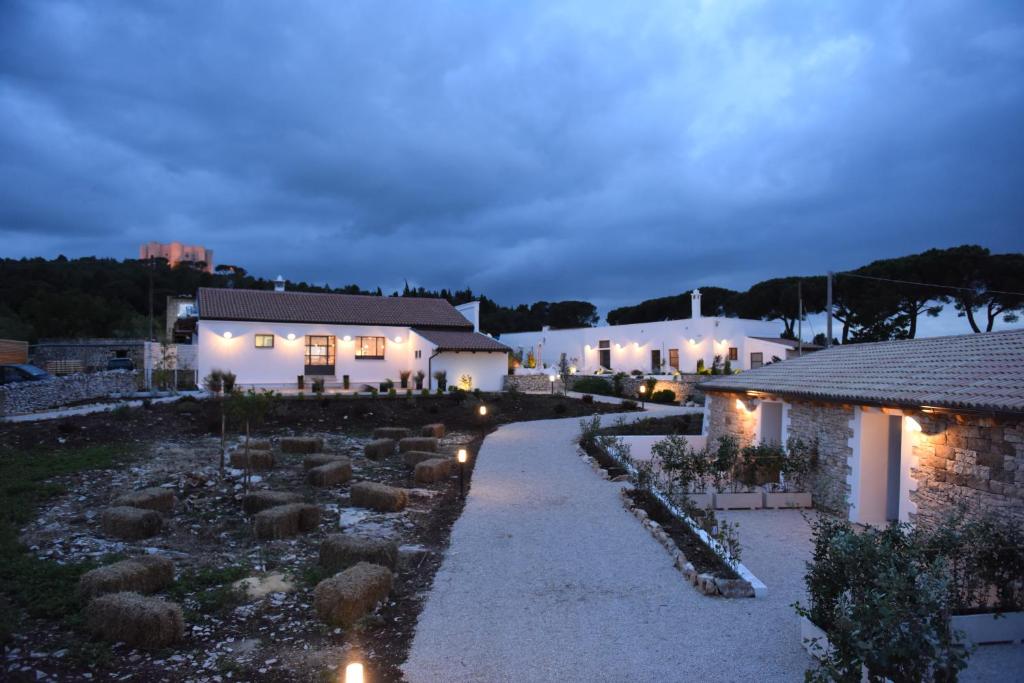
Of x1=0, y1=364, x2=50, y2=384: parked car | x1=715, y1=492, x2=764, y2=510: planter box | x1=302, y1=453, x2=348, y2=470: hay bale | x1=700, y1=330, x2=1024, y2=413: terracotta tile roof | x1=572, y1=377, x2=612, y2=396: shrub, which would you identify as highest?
x1=700, y1=330, x2=1024, y2=413: terracotta tile roof

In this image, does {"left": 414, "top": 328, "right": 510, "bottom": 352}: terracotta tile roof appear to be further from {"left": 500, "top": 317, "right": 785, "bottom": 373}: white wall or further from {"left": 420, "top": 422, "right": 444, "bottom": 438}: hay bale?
{"left": 500, "top": 317, "right": 785, "bottom": 373}: white wall

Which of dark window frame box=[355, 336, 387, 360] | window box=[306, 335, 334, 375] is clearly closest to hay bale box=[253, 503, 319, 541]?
window box=[306, 335, 334, 375]

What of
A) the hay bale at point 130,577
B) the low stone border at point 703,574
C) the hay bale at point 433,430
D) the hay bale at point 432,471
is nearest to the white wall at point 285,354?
the hay bale at point 433,430

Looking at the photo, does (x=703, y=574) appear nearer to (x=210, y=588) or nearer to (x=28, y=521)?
(x=210, y=588)

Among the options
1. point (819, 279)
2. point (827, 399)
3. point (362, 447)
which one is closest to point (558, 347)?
point (819, 279)

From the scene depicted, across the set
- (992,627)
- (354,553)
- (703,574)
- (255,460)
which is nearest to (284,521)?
(354,553)

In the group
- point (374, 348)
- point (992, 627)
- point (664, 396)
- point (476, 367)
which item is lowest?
point (992, 627)

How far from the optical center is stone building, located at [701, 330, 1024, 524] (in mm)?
7012

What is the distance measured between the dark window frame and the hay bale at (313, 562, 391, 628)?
22556 mm

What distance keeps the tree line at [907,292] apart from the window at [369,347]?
22.0 m

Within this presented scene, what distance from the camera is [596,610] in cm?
571

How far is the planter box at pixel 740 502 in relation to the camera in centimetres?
1055

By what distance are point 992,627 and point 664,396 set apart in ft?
78.4

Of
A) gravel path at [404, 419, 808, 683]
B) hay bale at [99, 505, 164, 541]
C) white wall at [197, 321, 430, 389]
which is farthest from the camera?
white wall at [197, 321, 430, 389]
